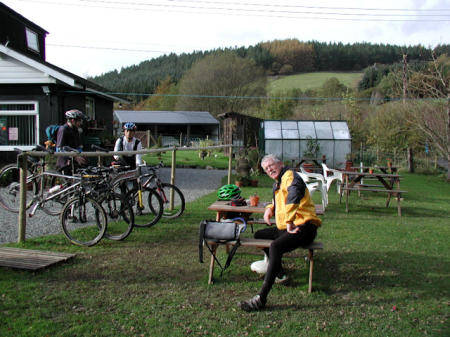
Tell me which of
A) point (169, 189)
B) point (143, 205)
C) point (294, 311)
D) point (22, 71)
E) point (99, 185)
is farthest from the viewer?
point (22, 71)

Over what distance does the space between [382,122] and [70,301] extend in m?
25.8

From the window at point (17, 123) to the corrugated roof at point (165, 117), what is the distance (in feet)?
97.9

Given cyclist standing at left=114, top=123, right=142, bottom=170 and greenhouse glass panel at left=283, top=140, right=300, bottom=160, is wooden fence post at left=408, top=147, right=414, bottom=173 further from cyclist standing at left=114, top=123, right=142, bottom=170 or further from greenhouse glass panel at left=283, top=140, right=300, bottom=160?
cyclist standing at left=114, top=123, right=142, bottom=170

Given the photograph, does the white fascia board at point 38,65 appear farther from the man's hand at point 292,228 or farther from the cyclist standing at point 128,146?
the man's hand at point 292,228

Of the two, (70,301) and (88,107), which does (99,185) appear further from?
(88,107)

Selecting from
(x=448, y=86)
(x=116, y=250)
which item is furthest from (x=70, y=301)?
(x=448, y=86)

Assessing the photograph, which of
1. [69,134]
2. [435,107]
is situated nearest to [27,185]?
[69,134]

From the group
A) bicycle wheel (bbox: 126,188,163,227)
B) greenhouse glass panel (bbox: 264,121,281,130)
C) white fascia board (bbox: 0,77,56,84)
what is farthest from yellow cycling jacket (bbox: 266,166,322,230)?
greenhouse glass panel (bbox: 264,121,281,130)

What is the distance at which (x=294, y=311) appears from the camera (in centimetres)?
369

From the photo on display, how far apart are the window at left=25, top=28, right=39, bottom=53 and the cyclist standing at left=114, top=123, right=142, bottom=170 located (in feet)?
42.7

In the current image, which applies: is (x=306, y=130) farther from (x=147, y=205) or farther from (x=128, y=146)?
(x=147, y=205)

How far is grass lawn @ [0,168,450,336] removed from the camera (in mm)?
3354

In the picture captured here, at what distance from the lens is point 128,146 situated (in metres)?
7.19

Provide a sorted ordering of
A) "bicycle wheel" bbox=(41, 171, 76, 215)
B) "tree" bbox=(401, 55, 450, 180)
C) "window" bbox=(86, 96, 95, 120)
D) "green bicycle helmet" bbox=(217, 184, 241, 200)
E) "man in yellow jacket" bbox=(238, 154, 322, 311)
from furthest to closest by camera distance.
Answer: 1. "tree" bbox=(401, 55, 450, 180)
2. "window" bbox=(86, 96, 95, 120)
3. "bicycle wheel" bbox=(41, 171, 76, 215)
4. "green bicycle helmet" bbox=(217, 184, 241, 200)
5. "man in yellow jacket" bbox=(238, 154, 322, 311)
